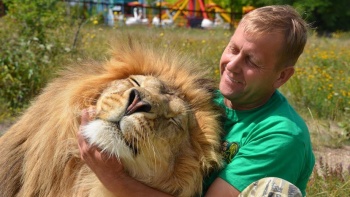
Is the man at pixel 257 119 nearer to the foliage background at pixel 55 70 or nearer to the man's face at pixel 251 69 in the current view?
the man's face at pixel 251 69

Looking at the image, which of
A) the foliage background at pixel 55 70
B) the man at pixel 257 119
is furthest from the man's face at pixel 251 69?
the foliage background at pixel 55 70

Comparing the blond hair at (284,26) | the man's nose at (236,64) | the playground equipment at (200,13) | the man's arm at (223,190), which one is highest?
the blond hair at (284,26)

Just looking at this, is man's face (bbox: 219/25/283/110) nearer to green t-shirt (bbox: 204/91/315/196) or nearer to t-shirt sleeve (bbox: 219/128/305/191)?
green t-shirt (bbox: 204/91/315/196)

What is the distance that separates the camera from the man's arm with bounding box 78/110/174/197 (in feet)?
7.43

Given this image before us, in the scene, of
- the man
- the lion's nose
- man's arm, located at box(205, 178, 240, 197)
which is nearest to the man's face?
the man

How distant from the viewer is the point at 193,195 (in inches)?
93.3

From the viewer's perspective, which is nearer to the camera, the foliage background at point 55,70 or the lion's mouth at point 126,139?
the lion's mouth at point 126,139

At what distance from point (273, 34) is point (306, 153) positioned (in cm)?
55

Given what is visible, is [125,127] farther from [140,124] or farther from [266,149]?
[266,149]

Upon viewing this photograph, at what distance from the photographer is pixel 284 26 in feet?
7.88

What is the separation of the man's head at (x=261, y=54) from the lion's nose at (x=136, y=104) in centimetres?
53

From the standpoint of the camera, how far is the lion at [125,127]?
2.17m

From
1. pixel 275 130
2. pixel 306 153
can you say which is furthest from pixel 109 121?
pixel 306 153

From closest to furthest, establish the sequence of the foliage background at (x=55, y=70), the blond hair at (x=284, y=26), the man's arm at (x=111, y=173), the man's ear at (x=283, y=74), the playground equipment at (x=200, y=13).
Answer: the man's arm at (x=111, y=173), the blond hair at (x=284, y=26), the man's ear at (x=283, y=74), the foliage background at (x=55, y=70), the playground equipment at (x=200, y=13)
